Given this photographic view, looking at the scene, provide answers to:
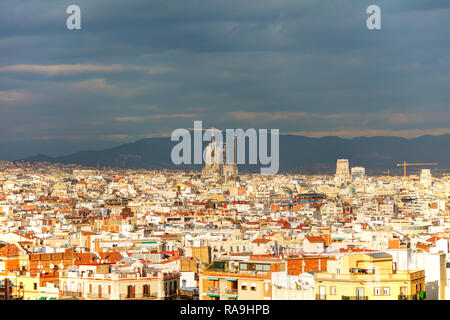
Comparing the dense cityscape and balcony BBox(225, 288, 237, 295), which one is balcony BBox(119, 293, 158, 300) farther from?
balcony BBox(225, 288, 237, 295)

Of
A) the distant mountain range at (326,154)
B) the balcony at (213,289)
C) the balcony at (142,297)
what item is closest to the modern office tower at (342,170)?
the distant mountain range at (326,154)

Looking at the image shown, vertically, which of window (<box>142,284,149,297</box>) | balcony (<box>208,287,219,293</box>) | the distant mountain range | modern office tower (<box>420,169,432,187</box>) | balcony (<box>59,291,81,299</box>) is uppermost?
the distant mountain range

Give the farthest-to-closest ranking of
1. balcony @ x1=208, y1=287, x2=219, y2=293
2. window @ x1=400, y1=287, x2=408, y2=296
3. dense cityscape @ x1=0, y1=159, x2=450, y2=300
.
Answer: balcony @ x1=208, y1=287, x2=219, y2=293, dense cityscape @ x1=0, y1=159, x2=450, y2=300, window @ x1=400, y1=287, x2=408, y2=296

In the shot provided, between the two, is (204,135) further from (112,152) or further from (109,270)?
(109,270)

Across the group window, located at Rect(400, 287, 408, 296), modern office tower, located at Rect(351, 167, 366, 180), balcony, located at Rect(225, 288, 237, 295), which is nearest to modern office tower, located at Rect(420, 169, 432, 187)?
modern office tower, located at Rect(351, 167, 366, 180)

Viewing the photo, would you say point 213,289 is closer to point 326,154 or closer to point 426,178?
point 426,178
